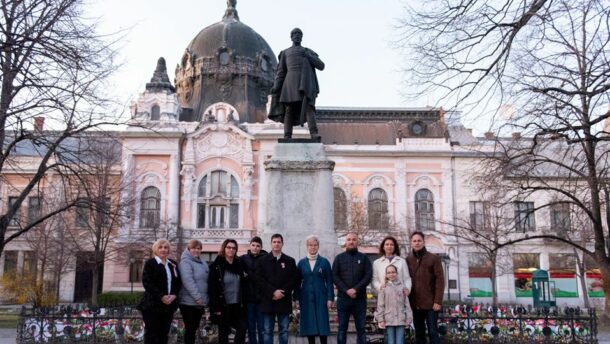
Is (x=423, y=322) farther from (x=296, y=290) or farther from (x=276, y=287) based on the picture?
(x=276, y=287)

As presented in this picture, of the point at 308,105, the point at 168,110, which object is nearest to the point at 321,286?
the point at 308,105

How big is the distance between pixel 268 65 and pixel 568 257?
31701mm

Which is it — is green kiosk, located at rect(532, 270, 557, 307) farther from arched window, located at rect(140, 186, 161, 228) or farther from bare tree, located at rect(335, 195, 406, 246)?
arched window, located at rect(140, 186, 161, 228)

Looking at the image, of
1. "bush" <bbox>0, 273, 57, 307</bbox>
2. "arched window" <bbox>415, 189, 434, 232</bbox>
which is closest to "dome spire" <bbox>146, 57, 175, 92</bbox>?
"bush" <bbox>0, 273, 57, 307</bbox>

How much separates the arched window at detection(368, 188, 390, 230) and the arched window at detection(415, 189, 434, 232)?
106 inches

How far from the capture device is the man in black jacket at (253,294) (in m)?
8.28

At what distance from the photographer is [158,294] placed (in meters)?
7.74

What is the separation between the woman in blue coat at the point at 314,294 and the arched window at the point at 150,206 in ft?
124

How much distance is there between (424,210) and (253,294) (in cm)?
4072

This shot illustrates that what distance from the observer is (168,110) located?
47531mm

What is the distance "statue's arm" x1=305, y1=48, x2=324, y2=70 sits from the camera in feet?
36.9

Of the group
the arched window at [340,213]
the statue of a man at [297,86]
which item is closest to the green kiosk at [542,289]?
the arched window at [340,213]

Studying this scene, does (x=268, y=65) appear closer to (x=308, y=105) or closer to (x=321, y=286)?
(x=308, y=105)

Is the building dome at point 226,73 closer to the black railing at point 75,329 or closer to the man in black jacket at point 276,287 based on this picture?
the black railing at point 75,329
